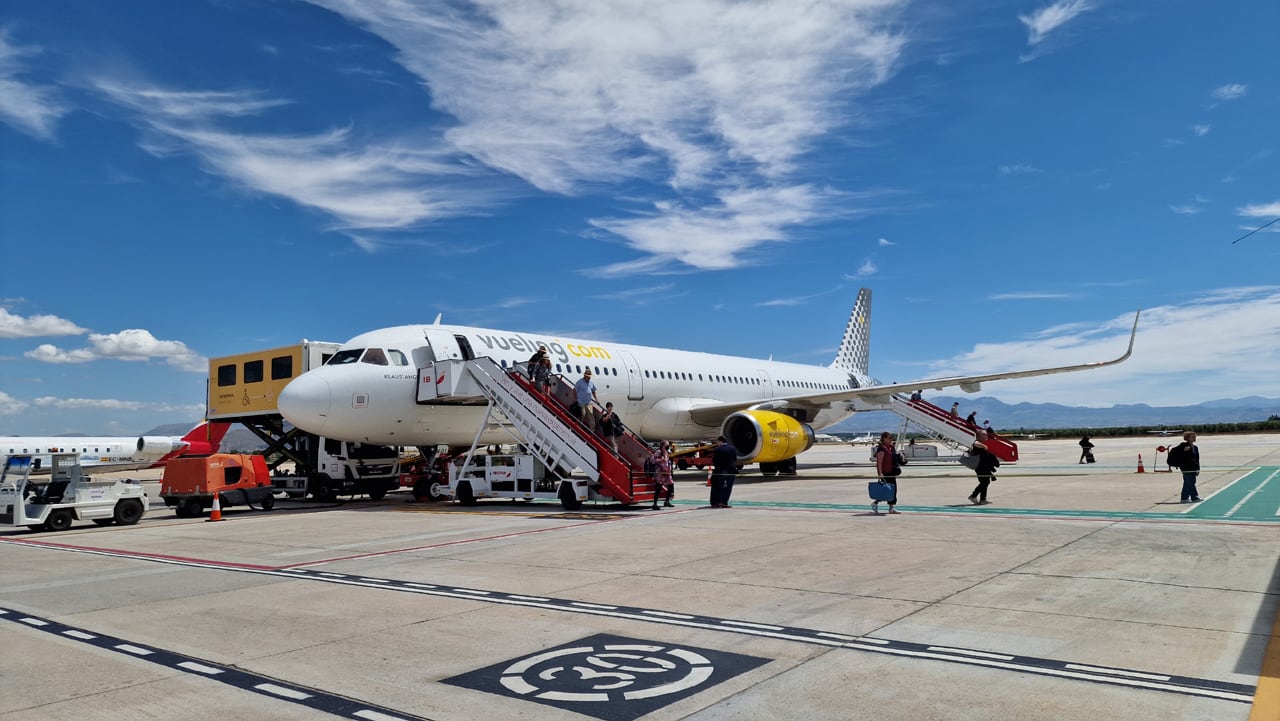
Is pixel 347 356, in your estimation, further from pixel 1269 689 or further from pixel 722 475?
pixel 1269 689

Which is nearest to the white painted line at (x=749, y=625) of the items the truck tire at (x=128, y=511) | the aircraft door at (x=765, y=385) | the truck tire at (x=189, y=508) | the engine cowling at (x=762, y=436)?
the truck tire at (x=128, y=511)

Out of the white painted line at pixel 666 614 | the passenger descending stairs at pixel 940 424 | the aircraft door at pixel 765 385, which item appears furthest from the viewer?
the aircraft door at pixel 765 385

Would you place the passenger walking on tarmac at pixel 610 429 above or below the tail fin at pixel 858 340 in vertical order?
below

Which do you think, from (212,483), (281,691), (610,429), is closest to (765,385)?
(610,429)

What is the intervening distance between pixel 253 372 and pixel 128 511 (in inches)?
289

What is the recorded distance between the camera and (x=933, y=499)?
17.9 meters

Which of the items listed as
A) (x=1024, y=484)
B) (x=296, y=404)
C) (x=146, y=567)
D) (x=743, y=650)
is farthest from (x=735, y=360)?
(x=743, y=650)

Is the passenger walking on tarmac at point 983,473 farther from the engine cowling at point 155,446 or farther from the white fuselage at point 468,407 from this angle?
the engine cowling at point 155,446

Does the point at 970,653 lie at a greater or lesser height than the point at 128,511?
lesser

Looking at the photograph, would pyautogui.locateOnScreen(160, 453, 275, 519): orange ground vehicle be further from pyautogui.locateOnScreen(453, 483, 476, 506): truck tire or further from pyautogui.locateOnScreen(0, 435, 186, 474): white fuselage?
pyautogui.locateOnScreen(0, 435, 186, 474): white fuselage

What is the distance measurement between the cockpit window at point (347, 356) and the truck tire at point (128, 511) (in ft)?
14.7

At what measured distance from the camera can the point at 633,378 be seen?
24.4m

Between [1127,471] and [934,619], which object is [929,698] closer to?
[934,619]

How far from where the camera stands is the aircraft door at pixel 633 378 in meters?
24.2
